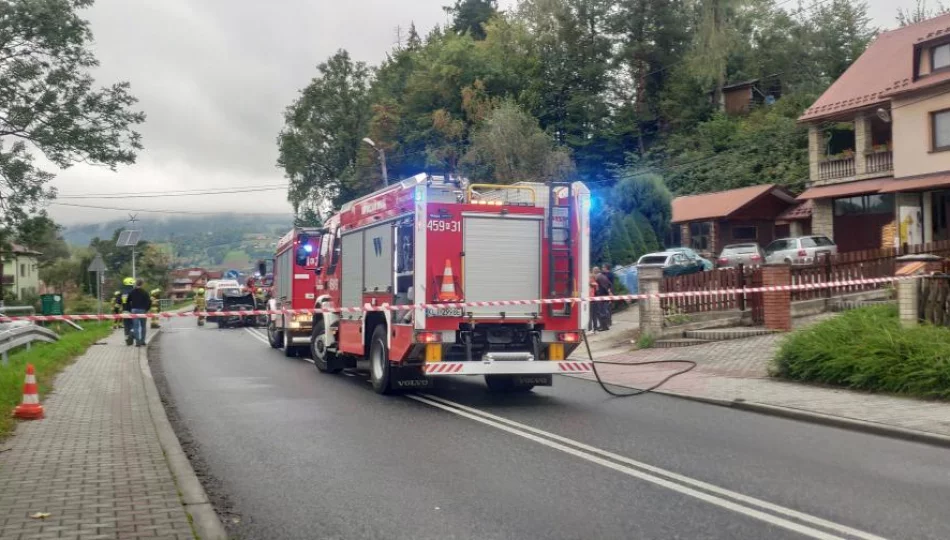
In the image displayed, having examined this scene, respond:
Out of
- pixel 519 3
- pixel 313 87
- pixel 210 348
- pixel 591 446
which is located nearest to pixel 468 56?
pixel 519 3

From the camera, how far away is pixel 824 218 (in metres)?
36.5

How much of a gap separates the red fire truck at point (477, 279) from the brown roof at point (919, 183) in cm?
2213

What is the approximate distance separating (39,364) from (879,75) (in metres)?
32.5

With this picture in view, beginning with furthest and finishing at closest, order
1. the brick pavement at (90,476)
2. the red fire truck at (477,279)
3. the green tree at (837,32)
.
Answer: the green tree at (837,32)
the red fire truck at (477,279)
the brick pavement at (90,476)

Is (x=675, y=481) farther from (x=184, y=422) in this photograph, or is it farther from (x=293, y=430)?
(x=184, y=422)

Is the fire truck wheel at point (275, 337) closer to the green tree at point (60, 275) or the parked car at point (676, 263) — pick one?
the parked car at point (676, 263)

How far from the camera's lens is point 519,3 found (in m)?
63.4

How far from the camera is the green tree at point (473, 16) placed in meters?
75.2

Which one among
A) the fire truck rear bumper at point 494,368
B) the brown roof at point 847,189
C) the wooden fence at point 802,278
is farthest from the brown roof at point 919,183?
the fire truck rear bumper at point 494,368

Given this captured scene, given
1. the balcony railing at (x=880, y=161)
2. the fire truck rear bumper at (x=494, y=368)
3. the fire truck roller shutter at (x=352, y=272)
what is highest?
the balcony railing at (x=880, y=161)

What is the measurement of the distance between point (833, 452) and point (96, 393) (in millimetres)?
9669

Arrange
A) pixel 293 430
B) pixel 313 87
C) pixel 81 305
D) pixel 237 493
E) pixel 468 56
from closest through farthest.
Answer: pixel 237 493 → pixel 293 430 → pixel 81 305 → pixel 468 56 → pixel 313 87

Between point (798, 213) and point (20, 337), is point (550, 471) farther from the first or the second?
point (798, 213)

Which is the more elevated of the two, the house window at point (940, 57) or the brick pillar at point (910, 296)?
the house window at point (940, 57)
